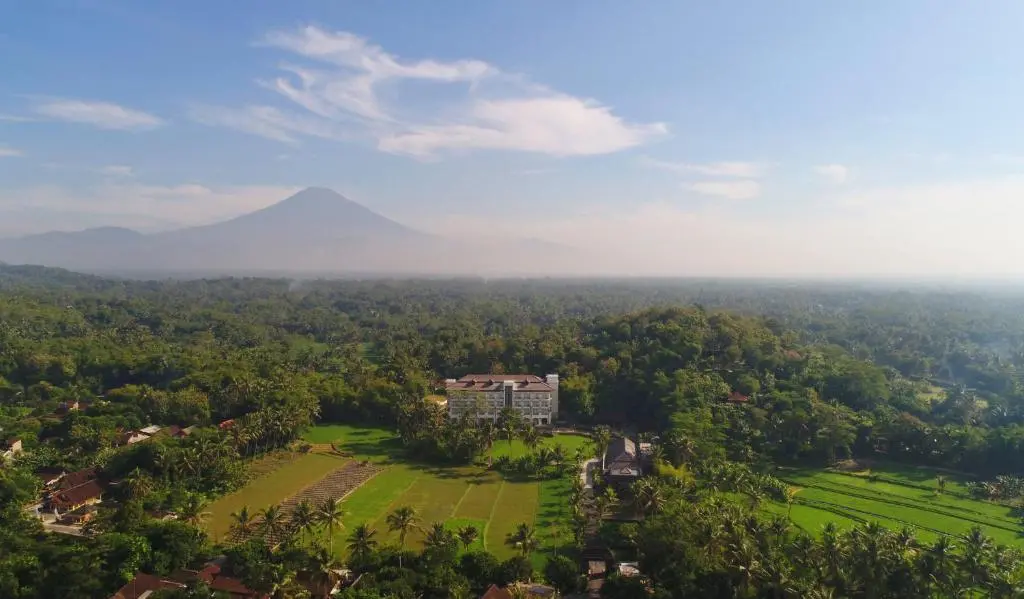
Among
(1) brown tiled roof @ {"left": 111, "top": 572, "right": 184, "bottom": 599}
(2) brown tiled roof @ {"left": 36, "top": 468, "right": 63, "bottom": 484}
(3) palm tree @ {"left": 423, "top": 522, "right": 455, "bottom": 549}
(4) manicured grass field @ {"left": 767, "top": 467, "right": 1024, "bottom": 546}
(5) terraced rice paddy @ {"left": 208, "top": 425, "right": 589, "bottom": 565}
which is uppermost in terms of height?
(3) palm tree @ {"left": 423, "top": 522, "right": 455, "bottom": 549}

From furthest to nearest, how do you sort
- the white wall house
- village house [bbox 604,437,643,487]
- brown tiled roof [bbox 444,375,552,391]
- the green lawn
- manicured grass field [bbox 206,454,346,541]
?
brown tiled roof [bbox 444,375,552,391] < the white wall house < village house [bbox 604,437,643,487] < manicured grass field [bbox 206,454,346,541] < the green lawn

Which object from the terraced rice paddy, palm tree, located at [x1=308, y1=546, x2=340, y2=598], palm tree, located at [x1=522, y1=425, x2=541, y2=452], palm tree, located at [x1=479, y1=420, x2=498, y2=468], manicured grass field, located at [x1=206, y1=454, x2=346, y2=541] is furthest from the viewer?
palm tree, located at [x1=522, y1=425, x2=541, y2=452]

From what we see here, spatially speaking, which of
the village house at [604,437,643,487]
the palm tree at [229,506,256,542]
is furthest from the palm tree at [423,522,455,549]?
the village house at [604,437,643,487]

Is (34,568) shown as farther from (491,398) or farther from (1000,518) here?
(1000,518)

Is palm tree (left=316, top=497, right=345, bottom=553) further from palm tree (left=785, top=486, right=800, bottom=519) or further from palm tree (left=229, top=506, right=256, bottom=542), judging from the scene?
palm tree (left=785, top=486, right=800, bottom=519)

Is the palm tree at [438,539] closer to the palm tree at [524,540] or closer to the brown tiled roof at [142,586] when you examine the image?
the palm tree at [524,540]

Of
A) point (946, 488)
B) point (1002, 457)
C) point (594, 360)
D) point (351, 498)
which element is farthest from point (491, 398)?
point (1002, 457)
